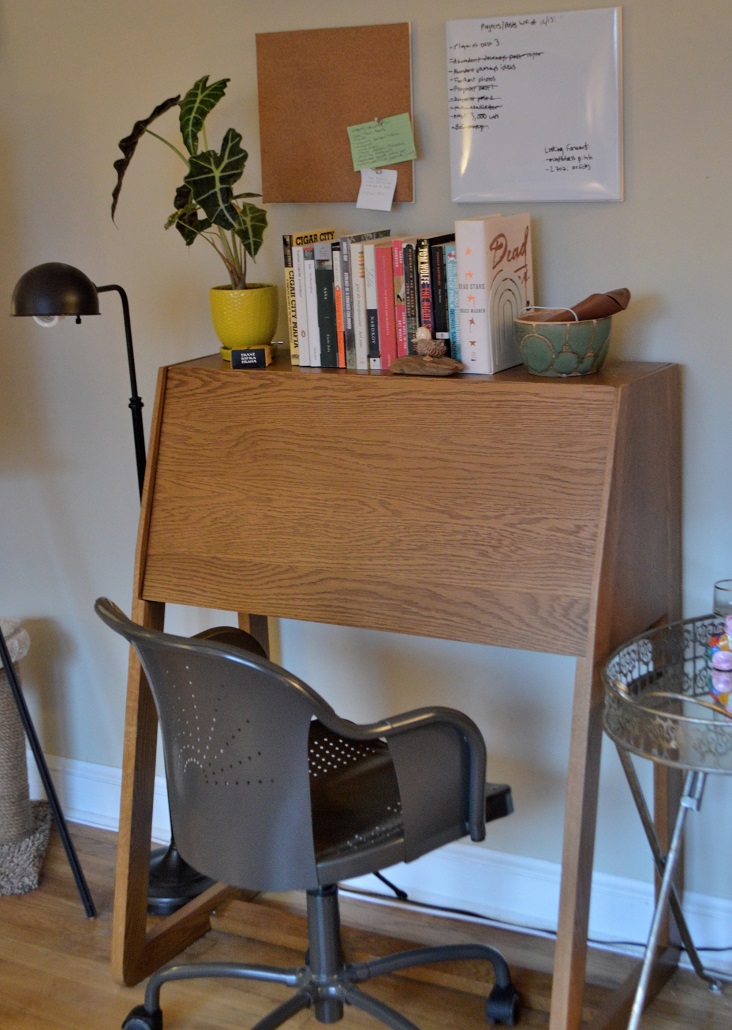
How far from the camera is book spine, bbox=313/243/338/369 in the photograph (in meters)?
2.08

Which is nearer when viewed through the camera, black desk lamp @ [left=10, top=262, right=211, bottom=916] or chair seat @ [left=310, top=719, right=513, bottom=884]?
chair seat @ [left=310, top=719, right=513, bottom=884]

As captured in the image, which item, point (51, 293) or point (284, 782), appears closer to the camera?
point (284, 782)

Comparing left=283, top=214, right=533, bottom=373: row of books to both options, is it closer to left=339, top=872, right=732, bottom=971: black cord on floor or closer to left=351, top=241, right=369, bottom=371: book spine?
left=351, top=241, right=369, bottom=371: book spine

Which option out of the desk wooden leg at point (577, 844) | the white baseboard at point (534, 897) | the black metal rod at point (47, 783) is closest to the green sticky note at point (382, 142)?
the desk wooden leg at point (577, 844)

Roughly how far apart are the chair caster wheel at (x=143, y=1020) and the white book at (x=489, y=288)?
1.30 metres

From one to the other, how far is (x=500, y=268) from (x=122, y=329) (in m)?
1.06

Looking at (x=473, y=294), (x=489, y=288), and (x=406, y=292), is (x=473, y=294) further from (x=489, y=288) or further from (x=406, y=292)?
(x=406, y=292)

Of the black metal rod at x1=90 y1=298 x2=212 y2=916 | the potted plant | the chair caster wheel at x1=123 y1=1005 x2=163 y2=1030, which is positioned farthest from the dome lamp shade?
the chair caster wheel at x1=123 y1=1005 x2=163 y2=1030

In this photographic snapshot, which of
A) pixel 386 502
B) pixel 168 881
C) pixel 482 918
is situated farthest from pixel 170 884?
pixel 386 502

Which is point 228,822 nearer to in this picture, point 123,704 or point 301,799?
point 301,799

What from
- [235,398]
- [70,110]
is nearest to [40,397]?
[70,110]

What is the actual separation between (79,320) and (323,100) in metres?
0.64

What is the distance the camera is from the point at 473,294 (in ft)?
6.24

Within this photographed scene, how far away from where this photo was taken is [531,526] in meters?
1.78
